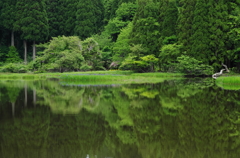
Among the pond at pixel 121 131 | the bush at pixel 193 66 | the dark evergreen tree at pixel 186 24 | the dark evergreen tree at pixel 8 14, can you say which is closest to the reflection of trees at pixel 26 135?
the pond at pixel 121 131

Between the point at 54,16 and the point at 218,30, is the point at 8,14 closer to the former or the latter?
the point at 54,16

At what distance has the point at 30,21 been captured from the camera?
41.8 m

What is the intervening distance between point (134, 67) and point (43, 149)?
2704cm

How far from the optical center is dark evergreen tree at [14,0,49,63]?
41.5 metres

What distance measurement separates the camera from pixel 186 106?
29.5ft

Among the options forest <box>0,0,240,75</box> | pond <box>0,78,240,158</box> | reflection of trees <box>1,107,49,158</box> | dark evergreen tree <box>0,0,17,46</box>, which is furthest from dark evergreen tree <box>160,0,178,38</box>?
reflection of trees <box>1,107,49,158</box>

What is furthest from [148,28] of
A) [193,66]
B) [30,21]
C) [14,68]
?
[30,21]

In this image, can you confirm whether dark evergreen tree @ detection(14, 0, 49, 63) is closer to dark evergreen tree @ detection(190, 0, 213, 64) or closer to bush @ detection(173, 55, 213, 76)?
Answer: bush @ detection(173, 55, 213, 76)

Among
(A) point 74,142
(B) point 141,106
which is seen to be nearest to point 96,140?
(A) point 74,142

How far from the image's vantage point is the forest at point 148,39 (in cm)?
2811

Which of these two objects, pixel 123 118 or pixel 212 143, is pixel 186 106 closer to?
pixel 123 118

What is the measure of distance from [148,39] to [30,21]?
19004mm

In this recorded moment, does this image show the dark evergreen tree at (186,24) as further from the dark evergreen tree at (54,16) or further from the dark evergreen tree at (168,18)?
the dark evergreen tree at (54,16)

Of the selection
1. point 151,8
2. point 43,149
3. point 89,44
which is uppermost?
point 151,8
